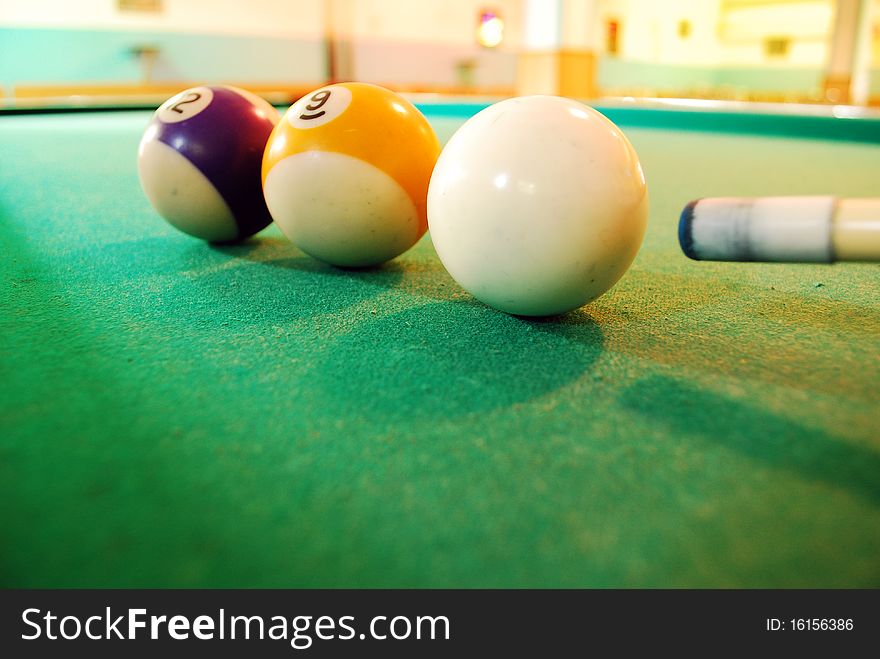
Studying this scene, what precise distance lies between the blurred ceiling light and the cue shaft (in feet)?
48.4

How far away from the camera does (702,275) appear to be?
6.62ft

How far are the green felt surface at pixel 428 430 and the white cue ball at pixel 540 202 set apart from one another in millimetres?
143

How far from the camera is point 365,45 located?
13.4 m

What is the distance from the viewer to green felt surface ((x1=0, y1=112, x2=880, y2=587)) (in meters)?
0.85

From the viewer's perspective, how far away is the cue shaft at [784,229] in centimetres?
107

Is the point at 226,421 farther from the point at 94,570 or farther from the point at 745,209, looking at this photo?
the point at 745,209

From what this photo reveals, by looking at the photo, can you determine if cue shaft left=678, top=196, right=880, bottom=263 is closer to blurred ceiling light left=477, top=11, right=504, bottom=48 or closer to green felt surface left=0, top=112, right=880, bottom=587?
green felt surface left=0, top=112, right=880, bottom=587

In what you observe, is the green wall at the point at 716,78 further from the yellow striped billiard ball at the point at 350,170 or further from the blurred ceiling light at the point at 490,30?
the yellow striped billiard ball at the point at 350,170

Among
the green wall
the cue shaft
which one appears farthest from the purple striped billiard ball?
the green wall

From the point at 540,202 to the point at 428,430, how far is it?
0.54 metres

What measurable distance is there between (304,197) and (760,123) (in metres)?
6.19

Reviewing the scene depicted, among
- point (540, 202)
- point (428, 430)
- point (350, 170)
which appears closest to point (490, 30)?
point (350, 170)

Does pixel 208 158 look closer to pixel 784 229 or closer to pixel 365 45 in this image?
pixel 784 229

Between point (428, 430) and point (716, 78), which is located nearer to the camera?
point (428, 430)
